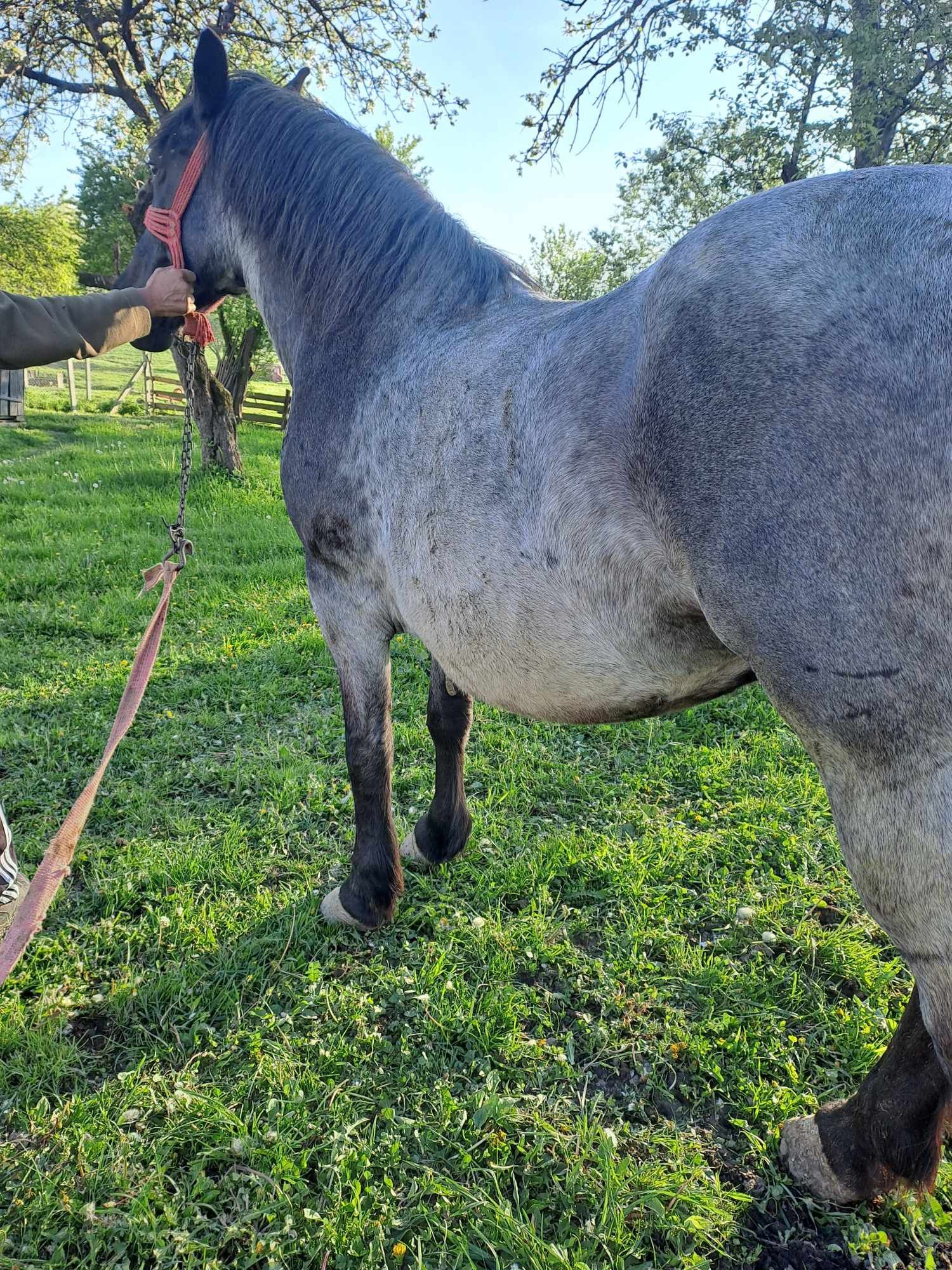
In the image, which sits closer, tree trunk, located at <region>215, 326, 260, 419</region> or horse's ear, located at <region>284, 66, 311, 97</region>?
horse's ear, located at <region>284, 66, 311, 97</region>

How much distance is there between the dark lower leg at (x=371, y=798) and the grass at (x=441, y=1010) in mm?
155

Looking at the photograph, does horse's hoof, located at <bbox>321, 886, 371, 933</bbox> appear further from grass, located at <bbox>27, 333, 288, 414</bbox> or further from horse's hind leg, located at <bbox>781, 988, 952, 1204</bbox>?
grass, located at <bbox>27, 333, 288, 414</bbox>

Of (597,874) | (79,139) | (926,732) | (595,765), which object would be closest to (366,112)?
(79,139)

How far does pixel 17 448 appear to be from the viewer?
12164 millimetres

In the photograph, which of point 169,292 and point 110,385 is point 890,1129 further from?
point 110,385

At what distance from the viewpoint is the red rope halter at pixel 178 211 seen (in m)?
2.73

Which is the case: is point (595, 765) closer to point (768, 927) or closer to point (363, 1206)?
point (768, 927)

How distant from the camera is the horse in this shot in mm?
1117

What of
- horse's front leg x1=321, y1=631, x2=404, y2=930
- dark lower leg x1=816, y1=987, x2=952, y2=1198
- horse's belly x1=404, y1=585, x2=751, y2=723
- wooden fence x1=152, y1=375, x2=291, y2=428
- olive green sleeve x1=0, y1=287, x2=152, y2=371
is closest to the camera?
horse's belly x1=404, y1=585, x2=751, y2=723

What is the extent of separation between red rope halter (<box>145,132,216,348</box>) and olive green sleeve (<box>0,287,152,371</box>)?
356 mm

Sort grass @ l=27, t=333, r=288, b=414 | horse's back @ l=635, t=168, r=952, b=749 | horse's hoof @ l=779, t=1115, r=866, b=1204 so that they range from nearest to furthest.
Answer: horse's back @ l=635, t=168, r=952, b=749 < horse's hoof @ l=779, t=1115, r=866, b=1204 < grass @ l=27, t=333, r=288, b=414

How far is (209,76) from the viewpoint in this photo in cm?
262

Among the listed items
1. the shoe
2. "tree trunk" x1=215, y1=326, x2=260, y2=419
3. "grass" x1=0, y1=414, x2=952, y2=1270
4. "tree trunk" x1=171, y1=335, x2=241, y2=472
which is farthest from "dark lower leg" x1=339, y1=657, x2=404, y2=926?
"tree trunk" x1=215, y1=326, x2=260, y2=419

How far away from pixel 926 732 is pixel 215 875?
2.68m
